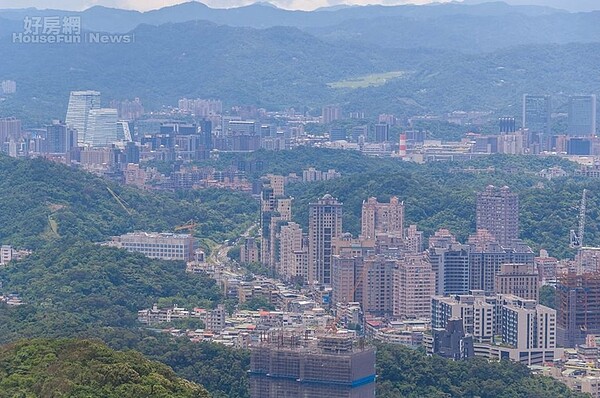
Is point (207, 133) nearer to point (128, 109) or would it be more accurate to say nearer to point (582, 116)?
point (128, 109)

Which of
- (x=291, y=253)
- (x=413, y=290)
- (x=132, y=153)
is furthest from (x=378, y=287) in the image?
(x=132, y=153)

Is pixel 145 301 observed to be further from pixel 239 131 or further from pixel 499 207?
pixel 239 131

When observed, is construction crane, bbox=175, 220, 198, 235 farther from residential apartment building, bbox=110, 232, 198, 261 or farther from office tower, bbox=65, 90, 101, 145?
Result: office tower, bbox=65, 90, 101, 145

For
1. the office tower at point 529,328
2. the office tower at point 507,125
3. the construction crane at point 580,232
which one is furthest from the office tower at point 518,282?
the office tower at point 507,125

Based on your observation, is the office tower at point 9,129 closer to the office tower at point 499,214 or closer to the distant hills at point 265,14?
the office tower at point 499,214

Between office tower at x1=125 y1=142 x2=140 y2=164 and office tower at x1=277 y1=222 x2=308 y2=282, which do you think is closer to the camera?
office tower at x1=277 y1=222 x2=308 y2=282

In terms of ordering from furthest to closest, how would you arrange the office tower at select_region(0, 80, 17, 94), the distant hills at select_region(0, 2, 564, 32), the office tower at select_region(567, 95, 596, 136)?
the distant hills at select_region(0, 2, 564, 32)
the office tower at select_region(0, 80, 17, 94)
the office tower at select_region(567, 95, 596, 136)

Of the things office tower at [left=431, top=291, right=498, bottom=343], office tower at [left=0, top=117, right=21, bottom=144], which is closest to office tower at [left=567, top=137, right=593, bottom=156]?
office tower at [left=0, top=117, right=21, bottom=144]

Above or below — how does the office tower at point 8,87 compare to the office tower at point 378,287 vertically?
above
